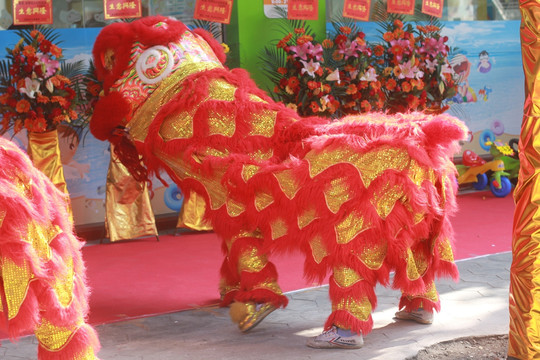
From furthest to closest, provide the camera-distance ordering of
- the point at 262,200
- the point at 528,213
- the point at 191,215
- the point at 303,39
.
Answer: the point at 191,215, the point at 303,39, the point at 262,200, the point at 528,213

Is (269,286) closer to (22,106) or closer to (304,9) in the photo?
(22,106)

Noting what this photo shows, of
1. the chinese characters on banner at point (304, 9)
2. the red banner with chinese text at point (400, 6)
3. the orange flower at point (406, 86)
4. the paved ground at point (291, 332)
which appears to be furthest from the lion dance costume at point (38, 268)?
→ the red banner with chinese text at point (400, 6)

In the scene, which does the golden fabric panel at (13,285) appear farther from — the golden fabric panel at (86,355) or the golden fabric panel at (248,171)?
the golden fabric panel at (248,171)

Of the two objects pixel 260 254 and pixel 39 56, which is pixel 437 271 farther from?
pixel 39 56

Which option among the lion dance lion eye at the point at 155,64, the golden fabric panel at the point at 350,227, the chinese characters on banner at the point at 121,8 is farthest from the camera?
the chinese characters on banner at the point at 121,8

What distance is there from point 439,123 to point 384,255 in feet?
2.05

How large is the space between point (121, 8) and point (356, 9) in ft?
6.50

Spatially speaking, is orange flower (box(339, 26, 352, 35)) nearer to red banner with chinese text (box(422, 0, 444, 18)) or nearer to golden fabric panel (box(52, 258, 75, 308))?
red banner with chinese text (box(422, 0, 444, 18))

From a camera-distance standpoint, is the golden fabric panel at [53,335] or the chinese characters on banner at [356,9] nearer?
the golden fabric panel at [53,335]

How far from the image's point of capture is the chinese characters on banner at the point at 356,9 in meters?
6.04

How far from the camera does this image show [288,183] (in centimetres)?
341

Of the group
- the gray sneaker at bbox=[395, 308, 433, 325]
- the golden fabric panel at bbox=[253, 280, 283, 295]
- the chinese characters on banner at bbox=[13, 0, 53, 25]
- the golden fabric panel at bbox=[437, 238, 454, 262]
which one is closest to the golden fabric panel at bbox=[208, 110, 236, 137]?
the golden fabric panel at bbox=[253, 280, 283, 295]

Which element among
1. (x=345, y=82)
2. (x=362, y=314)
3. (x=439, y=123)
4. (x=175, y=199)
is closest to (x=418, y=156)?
(x=439, y=123)

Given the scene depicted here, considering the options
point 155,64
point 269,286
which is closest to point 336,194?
point 269,286
